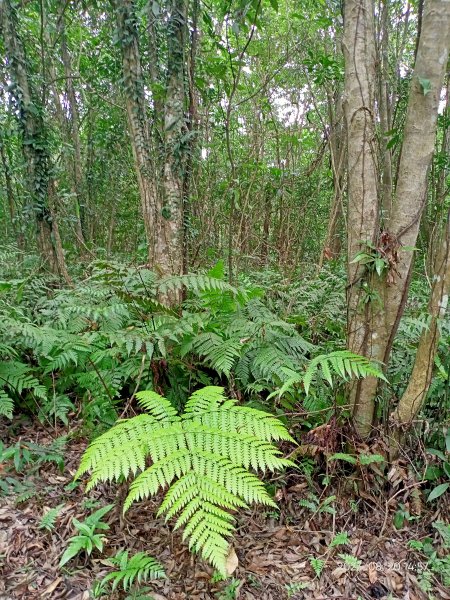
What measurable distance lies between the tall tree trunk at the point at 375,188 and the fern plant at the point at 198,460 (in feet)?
3.07

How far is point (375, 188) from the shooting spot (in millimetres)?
2309

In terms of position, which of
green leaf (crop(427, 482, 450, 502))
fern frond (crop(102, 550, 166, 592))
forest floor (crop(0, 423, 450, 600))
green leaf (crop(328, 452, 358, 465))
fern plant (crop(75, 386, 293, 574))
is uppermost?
fern plant (crop(75, 386, 293, 574))

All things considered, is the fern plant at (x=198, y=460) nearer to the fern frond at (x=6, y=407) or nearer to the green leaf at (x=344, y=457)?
the green leaf at (x=344, y=457)

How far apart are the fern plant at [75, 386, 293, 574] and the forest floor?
0.46 meters

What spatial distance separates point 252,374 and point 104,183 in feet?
21.7

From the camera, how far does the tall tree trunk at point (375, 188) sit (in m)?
2.08

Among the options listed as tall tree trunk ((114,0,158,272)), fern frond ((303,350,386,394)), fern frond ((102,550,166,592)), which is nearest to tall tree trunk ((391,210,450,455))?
fern frond ((303,350,386,394))

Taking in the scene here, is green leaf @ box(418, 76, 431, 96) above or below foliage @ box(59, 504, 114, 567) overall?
above

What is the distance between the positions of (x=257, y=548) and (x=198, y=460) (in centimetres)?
94

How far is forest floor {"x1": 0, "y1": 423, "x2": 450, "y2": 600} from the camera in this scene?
6.19ft

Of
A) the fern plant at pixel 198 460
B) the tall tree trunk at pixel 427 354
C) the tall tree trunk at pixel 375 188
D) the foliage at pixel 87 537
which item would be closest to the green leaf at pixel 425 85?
the tall tree trunk at pixel 375 188

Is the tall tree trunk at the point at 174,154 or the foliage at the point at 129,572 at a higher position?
the tall tree trunk at the point at 174,154

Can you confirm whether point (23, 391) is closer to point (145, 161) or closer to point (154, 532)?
point (154, 532)

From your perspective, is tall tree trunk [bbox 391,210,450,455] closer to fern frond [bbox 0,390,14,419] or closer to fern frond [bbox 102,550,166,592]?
fern frond [bbox 102,550,166,592]
